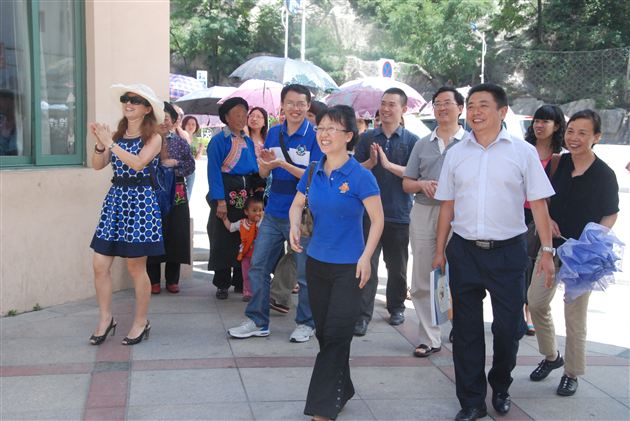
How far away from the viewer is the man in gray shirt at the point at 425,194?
524 cm

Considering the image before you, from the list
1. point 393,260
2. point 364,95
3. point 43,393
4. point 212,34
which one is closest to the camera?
point 43,393

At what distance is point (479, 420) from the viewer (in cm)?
413

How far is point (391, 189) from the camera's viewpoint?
5.93m

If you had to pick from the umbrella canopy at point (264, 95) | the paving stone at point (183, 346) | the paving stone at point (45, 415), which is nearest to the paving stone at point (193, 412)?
the paving stone at point (45, 415)

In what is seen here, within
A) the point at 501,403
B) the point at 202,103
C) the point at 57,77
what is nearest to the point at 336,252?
the point at 501,403

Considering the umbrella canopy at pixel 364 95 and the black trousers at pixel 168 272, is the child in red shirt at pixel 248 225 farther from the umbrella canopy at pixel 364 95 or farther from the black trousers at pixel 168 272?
the umbrella canopy at pixel 364 95

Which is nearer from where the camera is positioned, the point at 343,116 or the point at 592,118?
the point at 343,116

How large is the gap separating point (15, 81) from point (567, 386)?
197 inches

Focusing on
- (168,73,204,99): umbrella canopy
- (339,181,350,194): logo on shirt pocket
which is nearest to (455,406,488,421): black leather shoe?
(339,181,350,194): logo on shirt pocket

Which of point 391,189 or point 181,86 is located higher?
point 181,86

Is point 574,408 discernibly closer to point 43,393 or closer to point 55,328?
point 43,393

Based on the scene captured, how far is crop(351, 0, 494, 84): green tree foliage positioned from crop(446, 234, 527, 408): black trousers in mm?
37362

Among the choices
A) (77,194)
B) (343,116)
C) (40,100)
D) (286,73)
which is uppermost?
(286,73)

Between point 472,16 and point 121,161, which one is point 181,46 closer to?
point 472,16
